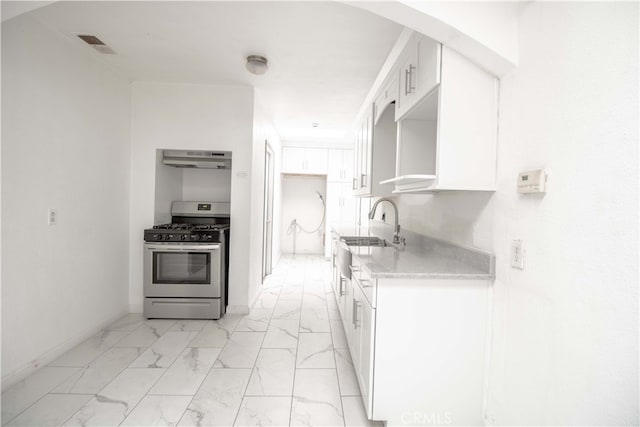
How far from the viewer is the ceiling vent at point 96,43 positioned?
2.25m

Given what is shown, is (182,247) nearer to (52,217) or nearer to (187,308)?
(187,308)

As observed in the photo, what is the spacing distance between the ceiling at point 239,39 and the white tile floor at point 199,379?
242 centimetres

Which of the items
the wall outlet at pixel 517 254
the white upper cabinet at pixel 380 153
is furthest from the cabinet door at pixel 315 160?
the wall outlet at pixel 517 254

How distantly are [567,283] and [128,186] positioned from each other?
11.7 ft

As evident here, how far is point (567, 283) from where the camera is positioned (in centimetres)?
111

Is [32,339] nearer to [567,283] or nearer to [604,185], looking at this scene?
[567,283]

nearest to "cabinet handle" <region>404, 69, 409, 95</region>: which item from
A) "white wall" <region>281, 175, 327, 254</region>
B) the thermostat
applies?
the thermostat

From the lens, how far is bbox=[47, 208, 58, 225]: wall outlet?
2.12 meters

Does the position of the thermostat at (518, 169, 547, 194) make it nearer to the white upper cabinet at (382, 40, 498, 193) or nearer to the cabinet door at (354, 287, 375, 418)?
the white upper cabinet at (382, 40, 498, 193)

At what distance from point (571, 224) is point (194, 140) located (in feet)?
10.4

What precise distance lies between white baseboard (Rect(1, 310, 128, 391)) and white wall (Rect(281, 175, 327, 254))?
4.26m

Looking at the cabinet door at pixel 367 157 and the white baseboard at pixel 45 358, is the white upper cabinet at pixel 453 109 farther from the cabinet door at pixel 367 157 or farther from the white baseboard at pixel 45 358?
the white baseboard at pixel 45 358

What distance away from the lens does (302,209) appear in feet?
22.1

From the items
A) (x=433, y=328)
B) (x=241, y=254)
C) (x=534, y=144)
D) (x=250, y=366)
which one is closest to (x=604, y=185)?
(x=534, y=144)
